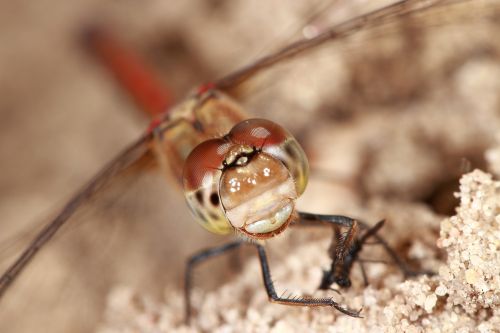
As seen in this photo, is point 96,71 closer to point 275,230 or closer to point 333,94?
point 333,94

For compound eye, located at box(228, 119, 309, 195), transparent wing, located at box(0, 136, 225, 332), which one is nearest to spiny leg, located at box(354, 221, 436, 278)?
compound eye, located at box(228, 119, 309, 195)

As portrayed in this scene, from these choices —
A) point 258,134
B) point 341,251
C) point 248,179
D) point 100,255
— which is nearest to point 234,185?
point 248,179

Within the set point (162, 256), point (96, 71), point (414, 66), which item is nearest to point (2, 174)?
point (96, 71)

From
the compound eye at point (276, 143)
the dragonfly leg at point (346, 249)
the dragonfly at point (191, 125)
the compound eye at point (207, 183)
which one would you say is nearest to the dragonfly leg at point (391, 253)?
the dragonfly leg at point (346, 249)

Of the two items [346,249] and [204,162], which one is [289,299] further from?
[204,162]

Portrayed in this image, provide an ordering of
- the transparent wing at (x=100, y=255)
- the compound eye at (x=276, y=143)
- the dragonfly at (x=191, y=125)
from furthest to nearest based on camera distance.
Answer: the transparent wing at (x=100, y=255) → the dragonfly at (x=191, y=125) → the compound eye at (x=276, y=143)

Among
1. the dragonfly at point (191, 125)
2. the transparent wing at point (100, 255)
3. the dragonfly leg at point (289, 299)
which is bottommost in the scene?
the transparent wing at point (100, 255)

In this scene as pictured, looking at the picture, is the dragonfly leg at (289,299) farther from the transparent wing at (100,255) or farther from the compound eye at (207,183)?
the transparent wing at (100,255)
